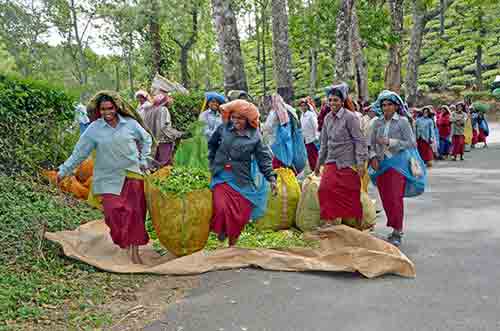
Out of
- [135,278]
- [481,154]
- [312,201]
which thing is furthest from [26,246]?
[481,154]

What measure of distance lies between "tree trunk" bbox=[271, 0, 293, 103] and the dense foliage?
552 centimetres

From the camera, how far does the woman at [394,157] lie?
6680 mm

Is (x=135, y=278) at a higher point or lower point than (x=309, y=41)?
lower

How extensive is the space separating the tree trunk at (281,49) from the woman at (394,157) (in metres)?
6.29

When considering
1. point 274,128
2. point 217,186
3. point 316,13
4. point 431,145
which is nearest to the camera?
point 217,186

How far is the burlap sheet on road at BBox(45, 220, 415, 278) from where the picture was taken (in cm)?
536

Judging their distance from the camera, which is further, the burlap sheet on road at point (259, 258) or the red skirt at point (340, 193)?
the red skirt at point (340, 193)

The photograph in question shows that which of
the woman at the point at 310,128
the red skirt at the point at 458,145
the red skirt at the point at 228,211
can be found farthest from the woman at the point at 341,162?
the red skirt at the point at 458,145

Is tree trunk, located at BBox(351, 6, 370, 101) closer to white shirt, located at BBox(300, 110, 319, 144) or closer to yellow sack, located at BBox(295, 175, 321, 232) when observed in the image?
white shirt, located at BBox(300, 110, 319, 144)

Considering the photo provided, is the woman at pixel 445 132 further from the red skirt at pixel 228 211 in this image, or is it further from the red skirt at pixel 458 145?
the red skirt at pixel 228 211

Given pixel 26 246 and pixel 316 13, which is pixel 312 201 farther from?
pixel 316 13

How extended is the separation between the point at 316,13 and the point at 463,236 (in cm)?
1501

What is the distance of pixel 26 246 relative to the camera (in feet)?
18.7

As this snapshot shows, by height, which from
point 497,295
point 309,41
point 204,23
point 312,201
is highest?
point 204,23
